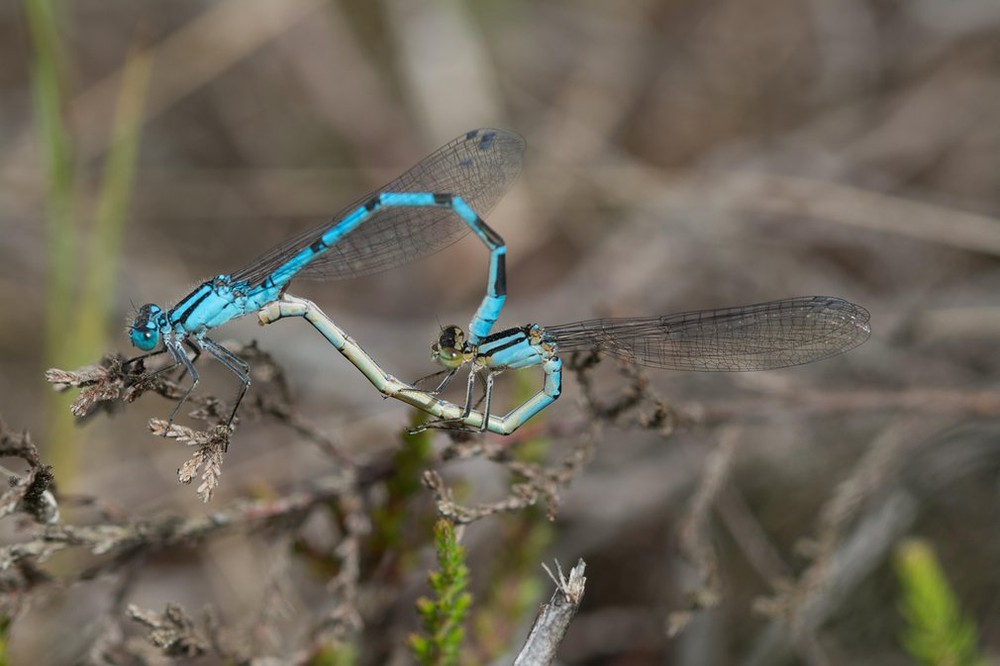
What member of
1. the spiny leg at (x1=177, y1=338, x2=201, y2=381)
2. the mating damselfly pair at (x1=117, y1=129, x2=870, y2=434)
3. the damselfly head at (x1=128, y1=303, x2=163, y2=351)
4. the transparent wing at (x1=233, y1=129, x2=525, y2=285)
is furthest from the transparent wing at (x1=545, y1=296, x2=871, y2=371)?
the damselfly head at (x1=128, y1=303, x2=163, y2=351)

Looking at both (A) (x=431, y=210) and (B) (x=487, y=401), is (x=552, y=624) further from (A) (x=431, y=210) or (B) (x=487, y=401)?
(A) (x=431, y=210)

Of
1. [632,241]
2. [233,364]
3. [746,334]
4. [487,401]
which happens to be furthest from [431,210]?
[632,241]

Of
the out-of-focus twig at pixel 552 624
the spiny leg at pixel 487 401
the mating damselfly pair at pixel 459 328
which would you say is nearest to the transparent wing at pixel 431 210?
the mating damselfly pair at pixel 459 328

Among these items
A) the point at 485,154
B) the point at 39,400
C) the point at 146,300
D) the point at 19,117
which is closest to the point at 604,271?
the point at 485,154

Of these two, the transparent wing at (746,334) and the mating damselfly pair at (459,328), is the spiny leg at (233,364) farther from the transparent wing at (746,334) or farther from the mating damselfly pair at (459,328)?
the transparent wing at (746,334)

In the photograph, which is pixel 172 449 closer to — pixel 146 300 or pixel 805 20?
pixel 146 300

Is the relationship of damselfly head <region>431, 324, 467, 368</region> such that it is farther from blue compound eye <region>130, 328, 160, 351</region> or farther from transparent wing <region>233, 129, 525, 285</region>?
blue compound eye <region>130, 328, 160, 351</region>

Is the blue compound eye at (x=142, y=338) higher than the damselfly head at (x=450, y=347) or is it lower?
lower
